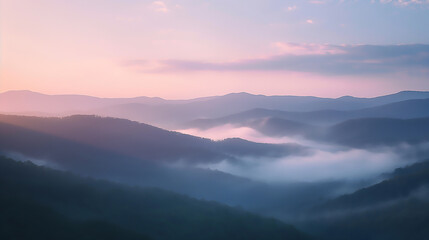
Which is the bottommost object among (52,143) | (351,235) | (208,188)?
(351,235)

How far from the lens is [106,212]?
8706 centimetres

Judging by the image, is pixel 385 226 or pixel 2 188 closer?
pixel 2 188

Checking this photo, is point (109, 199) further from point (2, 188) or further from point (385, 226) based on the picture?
point (385, 226)

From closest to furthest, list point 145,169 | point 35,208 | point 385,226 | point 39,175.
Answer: point 35,208 → point 39,175 → point 385,226 → point 145,169

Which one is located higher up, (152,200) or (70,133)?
(70,133)

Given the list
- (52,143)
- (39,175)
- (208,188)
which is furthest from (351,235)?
(52,143)

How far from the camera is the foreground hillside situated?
70062 mm

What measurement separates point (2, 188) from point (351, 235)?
4346 inches

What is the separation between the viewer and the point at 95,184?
10338 cm

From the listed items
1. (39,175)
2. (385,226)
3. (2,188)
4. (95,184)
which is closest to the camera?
(2,188)

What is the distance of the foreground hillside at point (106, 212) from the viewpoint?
70.1 meters

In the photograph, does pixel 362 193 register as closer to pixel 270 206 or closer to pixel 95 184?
pixel 270 206

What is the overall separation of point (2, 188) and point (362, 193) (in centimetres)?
13712

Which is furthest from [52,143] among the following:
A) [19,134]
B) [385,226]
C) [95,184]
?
[385,226]
